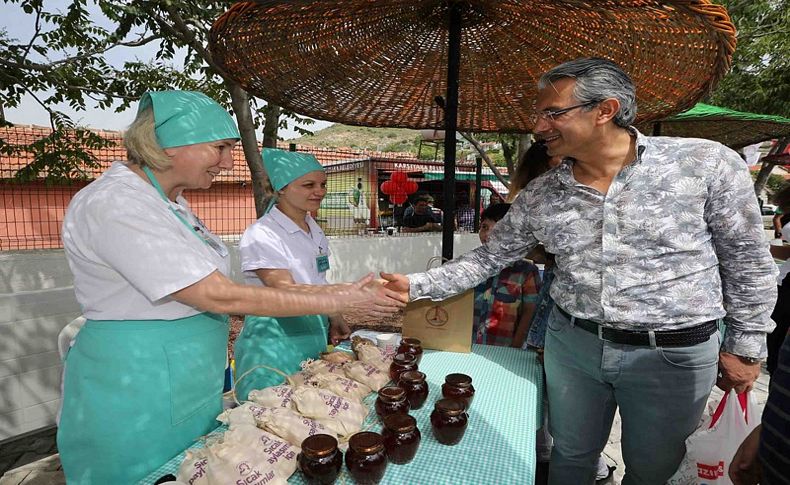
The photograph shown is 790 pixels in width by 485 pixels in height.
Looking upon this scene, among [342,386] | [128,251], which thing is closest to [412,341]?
[342,386]

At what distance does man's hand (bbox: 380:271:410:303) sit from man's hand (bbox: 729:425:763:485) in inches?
51.7

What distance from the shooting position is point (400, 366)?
5.77 feet

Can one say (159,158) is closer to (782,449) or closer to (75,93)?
(782,449)

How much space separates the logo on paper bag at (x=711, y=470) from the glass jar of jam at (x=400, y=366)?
1166 millimetres

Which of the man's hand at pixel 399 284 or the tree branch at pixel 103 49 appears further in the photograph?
the tree branch at pixel 103 49

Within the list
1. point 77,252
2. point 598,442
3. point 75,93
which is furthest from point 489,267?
point 75,93

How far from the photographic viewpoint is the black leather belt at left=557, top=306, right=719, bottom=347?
1611 millimetres

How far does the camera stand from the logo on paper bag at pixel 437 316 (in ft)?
7.17

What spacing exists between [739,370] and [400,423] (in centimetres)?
136

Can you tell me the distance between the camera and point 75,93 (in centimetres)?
461

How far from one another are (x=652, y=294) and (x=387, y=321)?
5393mm

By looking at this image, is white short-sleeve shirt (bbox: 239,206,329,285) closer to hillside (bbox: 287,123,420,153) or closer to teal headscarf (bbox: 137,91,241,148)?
teal headscarf (bbox: 137,91,241,148)

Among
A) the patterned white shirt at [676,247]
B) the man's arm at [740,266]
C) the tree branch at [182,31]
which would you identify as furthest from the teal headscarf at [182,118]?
the tree branch at [182,31]

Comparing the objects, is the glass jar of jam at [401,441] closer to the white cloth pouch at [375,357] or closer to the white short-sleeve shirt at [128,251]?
the white cloth pouch at [375,357]
